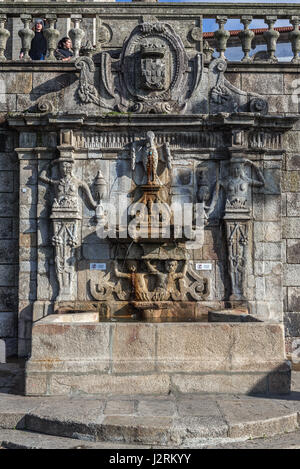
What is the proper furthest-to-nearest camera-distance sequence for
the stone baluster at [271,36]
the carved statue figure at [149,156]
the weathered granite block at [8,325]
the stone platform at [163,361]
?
the stone baluster at [271,36] < the weathered granite block at [8,325] < the carved statue figure at [149,156] < the stone platform at [163,361]

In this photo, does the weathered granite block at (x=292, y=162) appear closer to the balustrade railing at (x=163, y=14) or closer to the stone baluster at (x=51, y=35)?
the balustrade railing at (x=163, y=14)

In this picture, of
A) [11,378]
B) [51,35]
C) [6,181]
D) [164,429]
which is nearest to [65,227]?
[6,181]

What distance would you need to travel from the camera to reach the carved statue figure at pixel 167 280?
30.2 ft

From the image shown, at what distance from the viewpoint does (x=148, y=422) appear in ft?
17.3

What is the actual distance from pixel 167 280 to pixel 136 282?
488 mm

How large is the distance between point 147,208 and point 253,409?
434 centimetres

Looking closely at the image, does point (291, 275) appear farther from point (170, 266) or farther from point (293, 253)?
point (170, 266)

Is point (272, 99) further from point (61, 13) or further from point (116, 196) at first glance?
point (61, 13)

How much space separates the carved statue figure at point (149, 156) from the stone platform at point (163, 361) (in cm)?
354

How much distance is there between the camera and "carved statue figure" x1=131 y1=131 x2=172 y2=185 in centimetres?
925

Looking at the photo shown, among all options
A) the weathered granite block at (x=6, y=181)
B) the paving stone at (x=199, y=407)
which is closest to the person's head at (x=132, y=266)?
the weathered granite block at (x=6, y=181)

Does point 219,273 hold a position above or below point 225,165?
below

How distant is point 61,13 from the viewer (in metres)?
9.77
